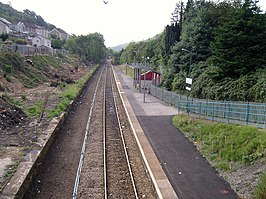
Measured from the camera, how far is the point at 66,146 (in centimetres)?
1631

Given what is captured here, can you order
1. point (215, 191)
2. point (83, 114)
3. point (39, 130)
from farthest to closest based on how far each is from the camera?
1. point (83, 114)
2. point (39, 130)
3. point (215, 191)

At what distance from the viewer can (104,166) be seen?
13320mm

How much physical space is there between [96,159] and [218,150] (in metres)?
5.71

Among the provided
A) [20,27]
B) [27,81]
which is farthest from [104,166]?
[20,27]

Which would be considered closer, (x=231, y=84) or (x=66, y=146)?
(x=66, y=146)

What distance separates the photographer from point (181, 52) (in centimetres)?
3662

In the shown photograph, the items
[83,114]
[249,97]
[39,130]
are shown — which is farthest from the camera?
[83,114]

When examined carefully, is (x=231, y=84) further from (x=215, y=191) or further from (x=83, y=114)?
(x=215, y=191)

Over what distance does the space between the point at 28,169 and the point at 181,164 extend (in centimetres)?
629

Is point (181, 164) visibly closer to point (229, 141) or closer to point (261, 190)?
point (229, 141)

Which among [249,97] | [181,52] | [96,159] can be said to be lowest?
[96,159]

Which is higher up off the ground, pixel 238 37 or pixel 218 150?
pixel 238 37

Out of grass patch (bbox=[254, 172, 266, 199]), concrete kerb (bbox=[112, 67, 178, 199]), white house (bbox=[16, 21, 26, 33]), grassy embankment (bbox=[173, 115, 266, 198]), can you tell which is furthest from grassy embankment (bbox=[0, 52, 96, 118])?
white house (bbox=[16, 21, 26, 33])

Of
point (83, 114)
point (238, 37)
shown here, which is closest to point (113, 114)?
point (83, 114)
